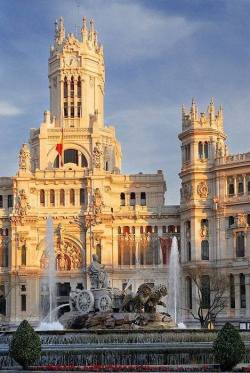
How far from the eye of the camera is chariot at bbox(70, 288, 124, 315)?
201ft

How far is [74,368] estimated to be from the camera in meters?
41.0

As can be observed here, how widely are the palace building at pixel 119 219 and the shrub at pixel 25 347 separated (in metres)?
72.7

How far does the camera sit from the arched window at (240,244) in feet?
372

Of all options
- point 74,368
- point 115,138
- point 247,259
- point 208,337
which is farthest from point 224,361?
point 115,138

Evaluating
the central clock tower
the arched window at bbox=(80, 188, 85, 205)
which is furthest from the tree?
the central clock tower

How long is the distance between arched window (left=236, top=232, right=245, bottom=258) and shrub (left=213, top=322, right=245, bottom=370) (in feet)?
241

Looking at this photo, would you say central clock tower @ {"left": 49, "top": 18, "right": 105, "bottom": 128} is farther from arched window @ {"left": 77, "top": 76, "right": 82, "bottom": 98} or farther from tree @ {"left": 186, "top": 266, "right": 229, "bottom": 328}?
tree @ {"left": 186, "top": 266, "right": 229, "bottom": 328}

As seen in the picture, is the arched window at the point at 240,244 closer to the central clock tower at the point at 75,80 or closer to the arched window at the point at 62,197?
the arched window at the point at 62,197

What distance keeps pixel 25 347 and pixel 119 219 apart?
266 ft

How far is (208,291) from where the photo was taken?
113375 mm

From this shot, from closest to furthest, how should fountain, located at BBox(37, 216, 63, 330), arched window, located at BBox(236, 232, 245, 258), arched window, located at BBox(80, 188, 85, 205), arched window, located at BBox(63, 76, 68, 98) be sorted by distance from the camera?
arched window, located at BBox(236, 232, 245, 258) → fountain, located at BBox(37, 216, 63, 330) → arched window, located at BBox(80, 188, 85, 205) → arched window, located at BBox(63, 76, 68, 98)

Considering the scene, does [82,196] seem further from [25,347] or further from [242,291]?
[25,347]

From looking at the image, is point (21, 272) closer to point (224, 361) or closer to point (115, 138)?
point (115, 138)

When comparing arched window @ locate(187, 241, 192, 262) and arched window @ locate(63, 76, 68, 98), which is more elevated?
arched window @ locate(63, 76, 68, 98)
